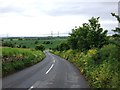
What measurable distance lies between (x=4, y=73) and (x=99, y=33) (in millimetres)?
11977

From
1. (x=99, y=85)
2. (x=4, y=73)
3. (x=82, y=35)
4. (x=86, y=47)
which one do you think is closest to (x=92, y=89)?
(x=99, y=85)

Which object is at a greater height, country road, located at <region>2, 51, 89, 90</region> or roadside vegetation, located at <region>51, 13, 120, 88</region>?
roadside vegetation, located at <region>51, 13, 120, 88</region>

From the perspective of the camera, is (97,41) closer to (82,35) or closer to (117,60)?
(82,35)

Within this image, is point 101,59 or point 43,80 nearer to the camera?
point 43,80

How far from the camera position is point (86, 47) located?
3644 cm

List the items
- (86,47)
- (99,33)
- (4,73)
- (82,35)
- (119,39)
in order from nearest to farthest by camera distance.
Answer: (119,39) < (4,73) < (99,33) < (86,47) < (82,35)

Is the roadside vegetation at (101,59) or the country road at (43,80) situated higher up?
the roadside vegetation at (101,59)

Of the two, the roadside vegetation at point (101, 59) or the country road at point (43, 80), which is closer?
the roadside vegetation at point (101, 59)

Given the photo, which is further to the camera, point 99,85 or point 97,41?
point 97,41

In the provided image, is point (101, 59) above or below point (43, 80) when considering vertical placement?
above

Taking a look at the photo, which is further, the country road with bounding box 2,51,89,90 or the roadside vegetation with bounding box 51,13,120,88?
the country road with bounding box 2,51,89,90

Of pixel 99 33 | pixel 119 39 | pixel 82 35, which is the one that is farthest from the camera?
pixel 82 35

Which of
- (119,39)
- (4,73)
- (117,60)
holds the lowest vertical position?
(4,73)

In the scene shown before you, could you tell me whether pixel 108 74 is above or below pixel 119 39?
below
